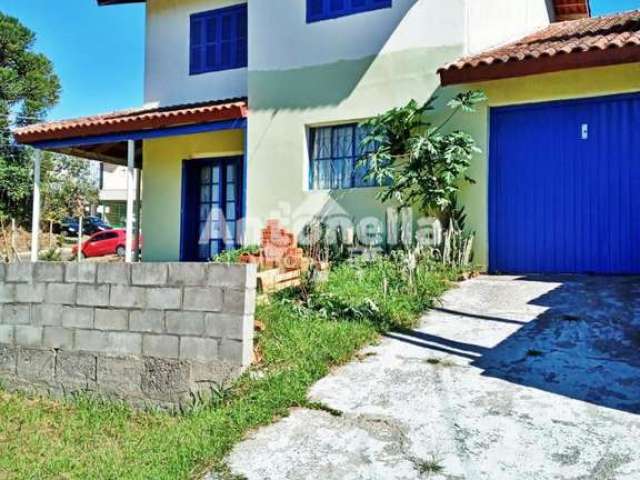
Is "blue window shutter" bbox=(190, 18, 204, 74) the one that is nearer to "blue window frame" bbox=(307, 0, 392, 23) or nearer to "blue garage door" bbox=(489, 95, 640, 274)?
"blue window frame" bbox=(307, 0, 392, 23)

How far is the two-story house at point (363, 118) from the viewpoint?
7.36 m

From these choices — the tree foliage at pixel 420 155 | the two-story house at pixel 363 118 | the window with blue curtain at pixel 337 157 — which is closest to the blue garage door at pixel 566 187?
the two-story house at pixel 363 118

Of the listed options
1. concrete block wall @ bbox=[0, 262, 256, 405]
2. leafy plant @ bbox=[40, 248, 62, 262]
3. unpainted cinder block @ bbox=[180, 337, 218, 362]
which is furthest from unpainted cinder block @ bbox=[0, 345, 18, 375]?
leafy plant @ bbox=[40, 248, 62, 262]

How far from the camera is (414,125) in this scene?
8.24m

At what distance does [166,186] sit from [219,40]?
318 cm

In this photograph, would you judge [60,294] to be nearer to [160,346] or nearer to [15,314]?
[15,314]

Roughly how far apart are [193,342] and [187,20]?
29.2ft

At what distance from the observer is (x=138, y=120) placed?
33.3 ft

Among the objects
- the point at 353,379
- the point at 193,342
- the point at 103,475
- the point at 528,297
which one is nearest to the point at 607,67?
the point at 528,297

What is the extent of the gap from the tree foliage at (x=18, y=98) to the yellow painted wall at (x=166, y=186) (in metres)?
14.3

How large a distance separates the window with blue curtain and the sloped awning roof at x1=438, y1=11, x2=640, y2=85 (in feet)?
6.23

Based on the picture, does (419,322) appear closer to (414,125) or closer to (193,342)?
(193,342)

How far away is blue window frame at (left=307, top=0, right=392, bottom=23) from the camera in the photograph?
28.8 ft

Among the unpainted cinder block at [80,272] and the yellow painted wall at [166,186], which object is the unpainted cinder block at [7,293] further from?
the yellow painted wall at [166,186]
